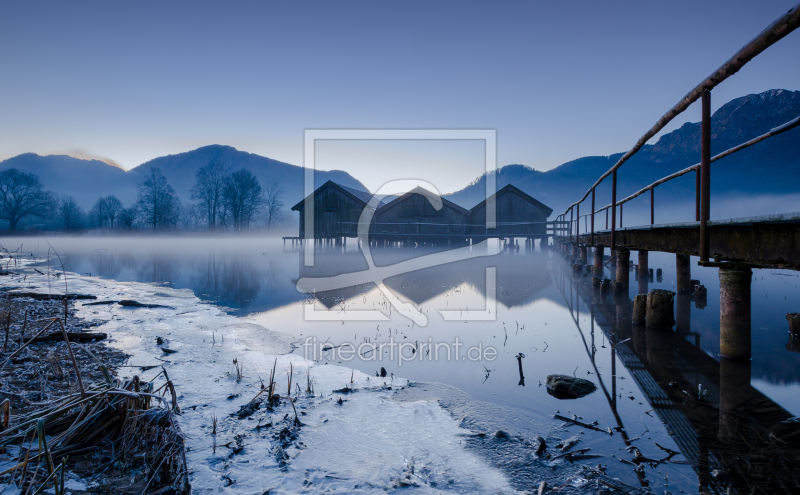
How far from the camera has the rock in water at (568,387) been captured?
4656 millimetres

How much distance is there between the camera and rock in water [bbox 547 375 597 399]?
4.66 meters

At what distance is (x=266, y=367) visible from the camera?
5648mm

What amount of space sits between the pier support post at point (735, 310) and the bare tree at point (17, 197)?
82.3 meters

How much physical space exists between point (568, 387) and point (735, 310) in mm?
2534

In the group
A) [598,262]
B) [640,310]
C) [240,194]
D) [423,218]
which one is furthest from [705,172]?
[240,194]

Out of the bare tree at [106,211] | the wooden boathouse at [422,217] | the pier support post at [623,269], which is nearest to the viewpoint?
the pier support post at [623,269]

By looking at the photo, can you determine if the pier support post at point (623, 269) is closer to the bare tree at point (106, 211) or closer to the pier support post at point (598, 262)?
the pier support post at point (598, 262)

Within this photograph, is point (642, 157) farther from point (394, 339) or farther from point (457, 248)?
point (394, 339)

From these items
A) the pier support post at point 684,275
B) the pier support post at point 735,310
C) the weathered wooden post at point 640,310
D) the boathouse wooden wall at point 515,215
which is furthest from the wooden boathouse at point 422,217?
the pier support post at point 735,310

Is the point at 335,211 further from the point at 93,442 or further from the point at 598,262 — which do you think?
the point at 93,442

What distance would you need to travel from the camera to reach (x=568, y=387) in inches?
185

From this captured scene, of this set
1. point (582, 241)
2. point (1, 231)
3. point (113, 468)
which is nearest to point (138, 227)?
point (1, 231)

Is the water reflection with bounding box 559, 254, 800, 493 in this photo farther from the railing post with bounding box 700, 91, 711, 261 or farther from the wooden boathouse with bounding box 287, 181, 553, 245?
the wooden boathouse with bounding box 287, 181, 553, 245

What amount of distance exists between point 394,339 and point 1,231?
284ft
